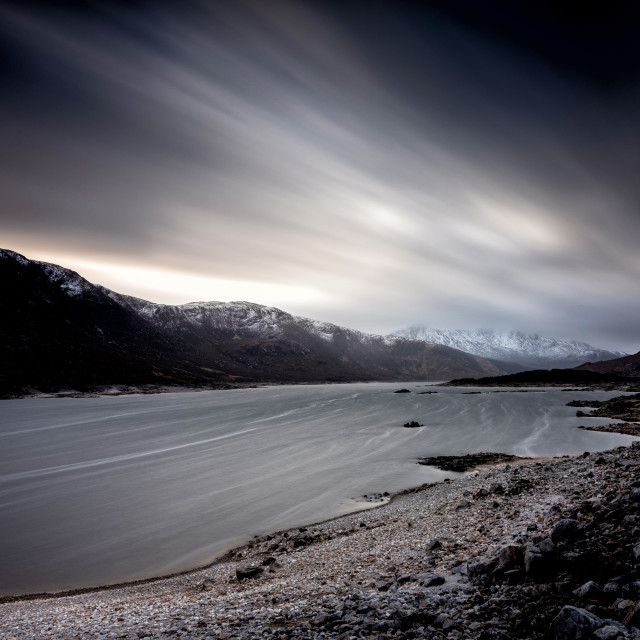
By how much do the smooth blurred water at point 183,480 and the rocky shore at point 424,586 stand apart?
403 centimetres

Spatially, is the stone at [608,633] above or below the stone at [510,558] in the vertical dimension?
above

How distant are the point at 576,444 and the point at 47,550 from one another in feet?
165

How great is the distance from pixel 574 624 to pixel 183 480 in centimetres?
3137

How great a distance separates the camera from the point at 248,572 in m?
13.8

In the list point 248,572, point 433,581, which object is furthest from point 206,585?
point 433,581

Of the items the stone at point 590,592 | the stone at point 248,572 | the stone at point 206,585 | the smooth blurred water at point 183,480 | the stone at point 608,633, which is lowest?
the smooth blurred water at point 183,480

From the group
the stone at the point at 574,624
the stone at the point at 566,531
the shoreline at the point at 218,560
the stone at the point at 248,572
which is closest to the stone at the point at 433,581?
the stone at the point at 566,531

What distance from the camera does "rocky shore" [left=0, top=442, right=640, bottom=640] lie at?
24.5ft

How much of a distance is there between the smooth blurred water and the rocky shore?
403 centimetres

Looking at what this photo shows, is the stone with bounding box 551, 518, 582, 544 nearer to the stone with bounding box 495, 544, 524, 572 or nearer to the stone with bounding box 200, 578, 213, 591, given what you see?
the stone with bounding box 495, 544, 524, 572

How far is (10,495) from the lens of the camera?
2872 cm

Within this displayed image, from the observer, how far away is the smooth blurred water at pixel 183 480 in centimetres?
1897

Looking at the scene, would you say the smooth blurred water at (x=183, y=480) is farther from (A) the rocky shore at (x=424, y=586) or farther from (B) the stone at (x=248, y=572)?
(B) the stone at (x=248, y=572)

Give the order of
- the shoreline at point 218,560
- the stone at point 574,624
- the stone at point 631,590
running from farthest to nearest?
the shoreline at point 218,560 < the stone at point 631,590 < the stone at point 574,624
